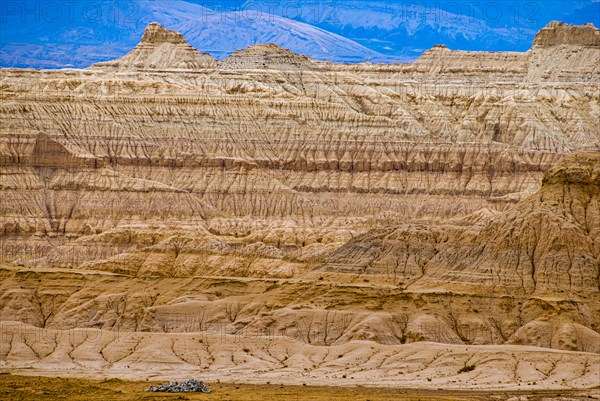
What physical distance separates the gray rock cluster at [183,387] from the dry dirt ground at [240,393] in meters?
0.65

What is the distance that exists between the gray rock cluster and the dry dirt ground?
2.14 feet

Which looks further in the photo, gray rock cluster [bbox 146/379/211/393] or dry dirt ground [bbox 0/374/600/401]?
gray rock cluster [bbox 146/379/211/393]

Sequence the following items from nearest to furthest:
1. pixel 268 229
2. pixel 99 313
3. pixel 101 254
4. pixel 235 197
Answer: pixel 99 313, pixel 101 254, pixel 268 229, pixel 235 197

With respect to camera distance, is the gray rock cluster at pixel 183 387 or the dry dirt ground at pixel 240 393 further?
the gray rock cluster at pixel 183 387

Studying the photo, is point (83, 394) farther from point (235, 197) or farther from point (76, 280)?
point (235, 197)

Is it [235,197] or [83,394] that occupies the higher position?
[235,197]

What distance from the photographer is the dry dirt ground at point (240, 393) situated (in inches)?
3627

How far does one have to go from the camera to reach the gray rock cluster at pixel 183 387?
307ft

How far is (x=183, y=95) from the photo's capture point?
199375mm

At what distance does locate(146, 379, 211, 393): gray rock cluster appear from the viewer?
93.6 meters

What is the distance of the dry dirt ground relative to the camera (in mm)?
92125

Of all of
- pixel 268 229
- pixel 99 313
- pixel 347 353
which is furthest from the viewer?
pixel 268 229

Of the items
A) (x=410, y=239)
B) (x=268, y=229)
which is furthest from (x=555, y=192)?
(x=268, y=229)

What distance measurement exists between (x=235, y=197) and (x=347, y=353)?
81073 mm
